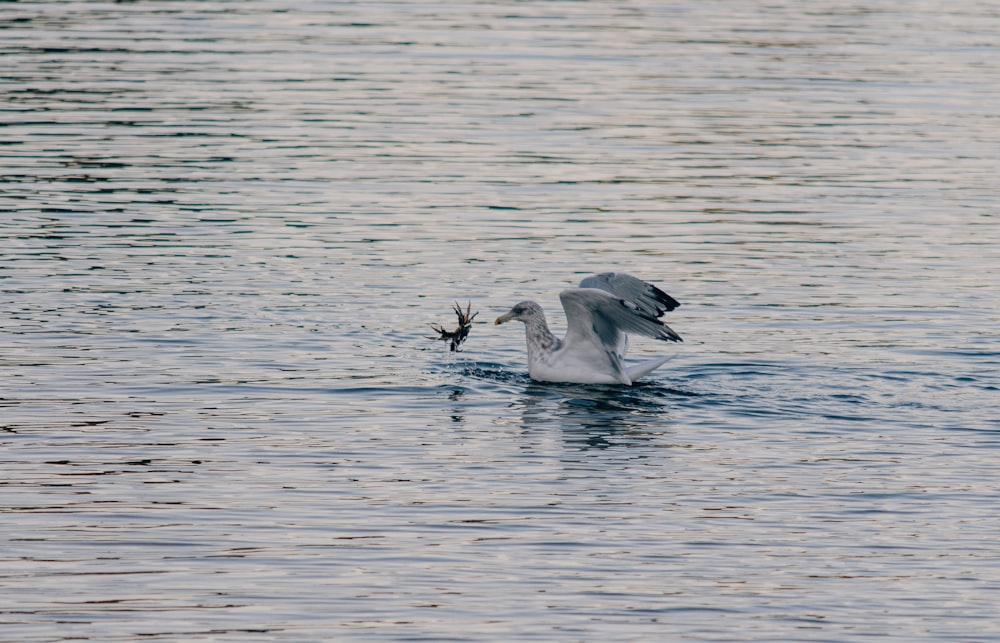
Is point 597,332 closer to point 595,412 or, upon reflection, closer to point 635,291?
point 635,291

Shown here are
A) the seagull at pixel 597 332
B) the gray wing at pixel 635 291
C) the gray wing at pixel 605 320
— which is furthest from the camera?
the seagull at pixel 597 332

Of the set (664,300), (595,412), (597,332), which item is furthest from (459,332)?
(664,300)

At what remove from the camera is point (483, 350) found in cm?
1977

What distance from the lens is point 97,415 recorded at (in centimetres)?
1584

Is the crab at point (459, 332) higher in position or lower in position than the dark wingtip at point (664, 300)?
lower

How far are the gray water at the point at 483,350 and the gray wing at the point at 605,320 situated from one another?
23.0 inches

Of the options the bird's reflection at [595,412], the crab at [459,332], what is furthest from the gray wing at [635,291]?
the crab at [459,332]

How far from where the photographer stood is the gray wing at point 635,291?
57.6ft

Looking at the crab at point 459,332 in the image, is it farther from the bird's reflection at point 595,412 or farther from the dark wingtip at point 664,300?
the dark wingtip at point 664,300

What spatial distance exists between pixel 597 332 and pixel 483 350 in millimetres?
1875

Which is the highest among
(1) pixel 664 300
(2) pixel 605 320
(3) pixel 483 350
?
(1) pixel 664 300

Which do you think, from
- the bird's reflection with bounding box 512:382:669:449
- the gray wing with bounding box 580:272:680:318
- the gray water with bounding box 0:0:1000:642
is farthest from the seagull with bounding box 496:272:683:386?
the gray water with bounding box 0:0:1000:642

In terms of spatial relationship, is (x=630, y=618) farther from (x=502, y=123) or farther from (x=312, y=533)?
(x=502, y=123)

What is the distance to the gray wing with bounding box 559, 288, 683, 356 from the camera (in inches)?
687
